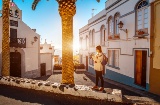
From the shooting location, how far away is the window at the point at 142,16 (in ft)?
35.4

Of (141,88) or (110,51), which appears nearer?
(141,88)

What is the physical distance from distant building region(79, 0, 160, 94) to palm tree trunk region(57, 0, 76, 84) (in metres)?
5.20

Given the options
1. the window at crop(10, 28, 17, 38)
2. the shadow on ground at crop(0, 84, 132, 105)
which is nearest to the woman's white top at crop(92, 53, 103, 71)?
the shadow on ground at crop(0, 84, 132, 105)

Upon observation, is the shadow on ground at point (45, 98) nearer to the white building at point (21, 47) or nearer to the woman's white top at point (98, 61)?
the woman's white top at point (98, 61)

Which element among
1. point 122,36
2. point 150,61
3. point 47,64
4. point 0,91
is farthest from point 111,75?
point 0,91

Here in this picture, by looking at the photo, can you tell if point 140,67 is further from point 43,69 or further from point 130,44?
point 43,69

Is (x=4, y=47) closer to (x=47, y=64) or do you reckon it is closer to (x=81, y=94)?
(x=81, y=94)

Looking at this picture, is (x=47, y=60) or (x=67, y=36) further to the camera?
(x=47, y=60)

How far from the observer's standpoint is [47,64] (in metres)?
21.4

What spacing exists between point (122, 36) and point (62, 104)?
9559mm

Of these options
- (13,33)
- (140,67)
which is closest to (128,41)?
(140,67)

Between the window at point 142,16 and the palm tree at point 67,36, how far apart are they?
552 centimetres

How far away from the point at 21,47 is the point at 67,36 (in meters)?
10.4

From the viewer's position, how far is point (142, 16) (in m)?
11.2
